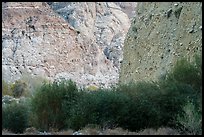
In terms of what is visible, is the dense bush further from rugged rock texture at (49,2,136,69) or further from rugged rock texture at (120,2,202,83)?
rugged rock texture at (49,2,136,69)

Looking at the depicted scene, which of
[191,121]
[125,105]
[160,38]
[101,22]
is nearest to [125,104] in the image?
[125,105]

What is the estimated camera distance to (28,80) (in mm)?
65688

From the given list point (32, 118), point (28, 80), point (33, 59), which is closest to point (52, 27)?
point (33, 59)

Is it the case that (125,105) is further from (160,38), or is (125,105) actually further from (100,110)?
(160,38)

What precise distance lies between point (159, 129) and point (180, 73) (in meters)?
3.32

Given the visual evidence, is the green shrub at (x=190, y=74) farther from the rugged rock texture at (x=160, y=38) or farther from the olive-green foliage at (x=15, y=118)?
the olive-green foliage at (x=15, y=118)

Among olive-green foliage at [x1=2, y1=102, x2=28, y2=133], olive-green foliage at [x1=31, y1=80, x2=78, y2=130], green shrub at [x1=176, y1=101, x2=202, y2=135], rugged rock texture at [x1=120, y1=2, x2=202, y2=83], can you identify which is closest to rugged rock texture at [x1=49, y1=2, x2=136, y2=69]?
rugged rock texture at [x1=120, y1=2, x2=202, y2=83]

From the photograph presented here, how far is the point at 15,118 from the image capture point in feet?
61.7

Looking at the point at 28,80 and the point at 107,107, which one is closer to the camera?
the point at 107,107

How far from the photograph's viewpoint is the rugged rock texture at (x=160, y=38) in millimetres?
23406

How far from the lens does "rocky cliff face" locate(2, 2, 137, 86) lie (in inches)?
2950

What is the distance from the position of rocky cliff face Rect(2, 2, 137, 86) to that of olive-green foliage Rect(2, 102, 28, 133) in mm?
51834

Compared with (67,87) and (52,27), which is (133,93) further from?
(52,27)

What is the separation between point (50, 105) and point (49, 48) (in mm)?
61488
